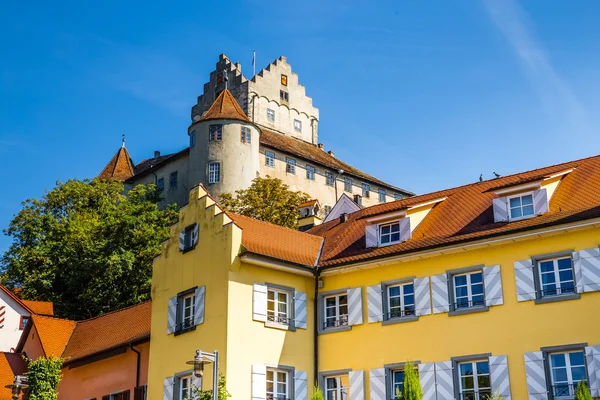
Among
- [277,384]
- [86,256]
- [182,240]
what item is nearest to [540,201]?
[277,384]

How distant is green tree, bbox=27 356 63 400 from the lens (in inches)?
1339

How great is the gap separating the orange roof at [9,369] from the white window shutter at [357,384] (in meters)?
16.4

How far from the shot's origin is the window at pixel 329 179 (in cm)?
8166

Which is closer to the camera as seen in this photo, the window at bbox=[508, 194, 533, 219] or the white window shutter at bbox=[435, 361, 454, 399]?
the white window shutter at bbox=[435, 361, 454, 399]

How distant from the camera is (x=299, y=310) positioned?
1241 inches

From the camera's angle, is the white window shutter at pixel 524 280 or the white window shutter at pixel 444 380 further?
the white window shutter at pixel 444 380

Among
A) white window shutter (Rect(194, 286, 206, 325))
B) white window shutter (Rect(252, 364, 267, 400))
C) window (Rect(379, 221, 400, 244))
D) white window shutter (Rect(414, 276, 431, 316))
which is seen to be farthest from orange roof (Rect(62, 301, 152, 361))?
white window shutter (Rect(414, 276, 431, 316))

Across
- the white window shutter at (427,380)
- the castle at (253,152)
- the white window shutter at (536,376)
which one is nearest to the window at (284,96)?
the castle at (253,152)

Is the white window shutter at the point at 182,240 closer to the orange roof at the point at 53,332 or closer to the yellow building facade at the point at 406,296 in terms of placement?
the yellow building facade at the point at 406,296

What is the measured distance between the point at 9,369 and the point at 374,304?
1882 centimetres

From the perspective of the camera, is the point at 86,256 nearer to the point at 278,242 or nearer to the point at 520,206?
the point at 278,242

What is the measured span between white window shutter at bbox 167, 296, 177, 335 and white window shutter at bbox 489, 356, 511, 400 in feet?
36.7

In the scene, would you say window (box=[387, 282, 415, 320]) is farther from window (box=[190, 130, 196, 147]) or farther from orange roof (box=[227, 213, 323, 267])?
window (box=[190, 130, 196, 147])

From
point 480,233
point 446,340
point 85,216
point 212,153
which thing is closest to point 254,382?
point 446,340
